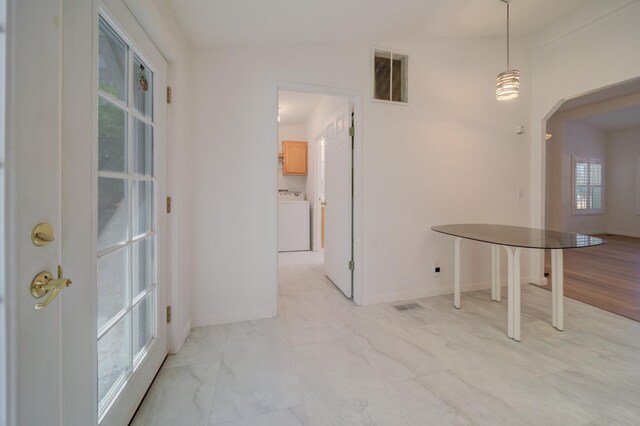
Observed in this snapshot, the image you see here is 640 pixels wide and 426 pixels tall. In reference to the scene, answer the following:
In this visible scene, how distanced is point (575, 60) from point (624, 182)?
6737mm

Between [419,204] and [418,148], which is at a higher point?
[418,148]

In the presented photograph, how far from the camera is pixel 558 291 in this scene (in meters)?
2.06

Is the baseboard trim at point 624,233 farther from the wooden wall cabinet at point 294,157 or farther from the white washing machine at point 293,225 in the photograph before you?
the wooden wall cabinet at point 294,157

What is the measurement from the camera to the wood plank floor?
253cm

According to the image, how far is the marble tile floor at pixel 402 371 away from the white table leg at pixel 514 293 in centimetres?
9

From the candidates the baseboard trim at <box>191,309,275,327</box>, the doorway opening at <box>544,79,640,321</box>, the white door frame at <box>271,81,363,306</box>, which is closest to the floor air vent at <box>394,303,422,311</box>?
the white door frame at <box>271,81,363,306</box>

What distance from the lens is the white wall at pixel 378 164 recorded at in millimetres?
2123

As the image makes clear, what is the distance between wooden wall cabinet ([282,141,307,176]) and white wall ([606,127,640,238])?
8.38 metres

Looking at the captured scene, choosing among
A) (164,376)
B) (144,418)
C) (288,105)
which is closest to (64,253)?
(144,418)

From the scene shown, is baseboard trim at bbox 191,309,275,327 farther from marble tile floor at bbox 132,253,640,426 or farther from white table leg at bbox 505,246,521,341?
white table leg at bbox 505,246,521,341

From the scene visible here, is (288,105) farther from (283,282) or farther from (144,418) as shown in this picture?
(144,418)

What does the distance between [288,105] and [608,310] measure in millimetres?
4557

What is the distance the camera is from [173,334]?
1.75m

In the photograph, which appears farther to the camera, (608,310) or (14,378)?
(608,310)
